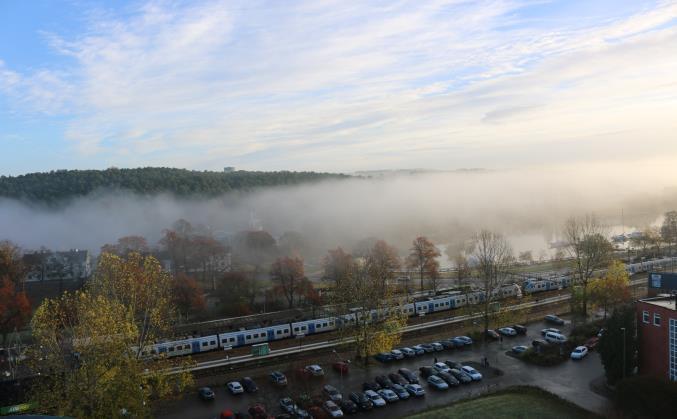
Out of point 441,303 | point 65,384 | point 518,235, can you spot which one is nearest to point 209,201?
point 518,235

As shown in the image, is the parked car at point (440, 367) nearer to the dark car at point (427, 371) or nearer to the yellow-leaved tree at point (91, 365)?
the dark car at point (427, 371)

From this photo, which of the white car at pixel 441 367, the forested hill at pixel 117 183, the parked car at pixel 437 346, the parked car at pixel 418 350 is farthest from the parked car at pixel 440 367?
the forested hill at pixel 117 183

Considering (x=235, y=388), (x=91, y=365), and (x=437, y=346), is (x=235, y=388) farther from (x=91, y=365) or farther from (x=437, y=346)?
(x=437, y=346)

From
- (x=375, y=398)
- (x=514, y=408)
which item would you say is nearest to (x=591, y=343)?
(x=514, y=408)

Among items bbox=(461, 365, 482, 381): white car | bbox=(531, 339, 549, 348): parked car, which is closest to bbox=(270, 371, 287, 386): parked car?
bbox=(461, 365, 482, 381): white car

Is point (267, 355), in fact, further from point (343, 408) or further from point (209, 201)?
point (209, 201)
